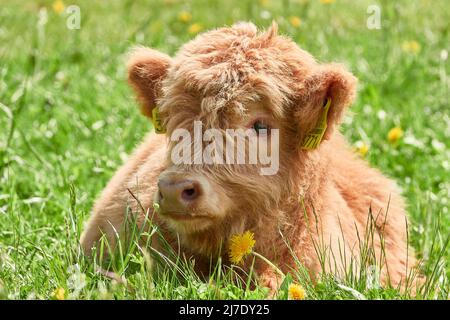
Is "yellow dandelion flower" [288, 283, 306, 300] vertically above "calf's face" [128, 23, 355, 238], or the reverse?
"calf's face" [128, 23, 355, 238]

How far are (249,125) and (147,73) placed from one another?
0.73 m

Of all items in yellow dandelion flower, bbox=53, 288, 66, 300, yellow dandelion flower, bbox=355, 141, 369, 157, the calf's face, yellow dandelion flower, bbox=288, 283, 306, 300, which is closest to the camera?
yellow dandelion flower, bbox=53, 288, 66, 300

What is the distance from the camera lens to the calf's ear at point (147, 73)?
4.72 metres

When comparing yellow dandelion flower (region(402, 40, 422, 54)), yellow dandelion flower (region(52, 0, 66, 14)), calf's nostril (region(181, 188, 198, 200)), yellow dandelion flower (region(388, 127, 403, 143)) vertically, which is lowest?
yellow dandelion flower (region(388, 127, 403, 143))

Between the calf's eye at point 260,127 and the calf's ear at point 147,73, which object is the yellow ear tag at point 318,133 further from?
the calf's ear at point 147,73

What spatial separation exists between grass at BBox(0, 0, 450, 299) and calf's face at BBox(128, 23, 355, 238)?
326mm

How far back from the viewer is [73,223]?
439cm

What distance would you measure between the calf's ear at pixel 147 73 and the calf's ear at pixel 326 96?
78cm

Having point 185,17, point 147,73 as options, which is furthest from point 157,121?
point 185,17

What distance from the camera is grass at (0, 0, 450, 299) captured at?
13.5ft

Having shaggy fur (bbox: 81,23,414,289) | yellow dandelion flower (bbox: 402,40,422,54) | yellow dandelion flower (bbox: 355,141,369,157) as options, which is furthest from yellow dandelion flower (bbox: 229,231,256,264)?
yellow dandelion flower (bbox: 402,40,422,54)

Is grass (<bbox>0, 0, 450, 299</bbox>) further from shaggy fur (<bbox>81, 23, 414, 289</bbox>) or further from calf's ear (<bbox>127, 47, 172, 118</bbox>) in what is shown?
calf's ear (<bbox>127, 47, 172, 118</bbox>)

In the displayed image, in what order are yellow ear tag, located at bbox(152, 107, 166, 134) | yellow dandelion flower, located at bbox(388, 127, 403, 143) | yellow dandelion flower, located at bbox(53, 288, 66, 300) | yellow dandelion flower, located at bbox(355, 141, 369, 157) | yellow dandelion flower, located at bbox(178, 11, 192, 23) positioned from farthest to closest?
yellow dandelion flower, located at bbox(178, 11, 192, 23) → yellow dandelion flower, located at bbox(388, 127, 403, 143) → yellow dandelion flower, located at bbox(355, 141, 369, 157) → yellow ear tag, located at bbox(152, 107, 166, 134) → yellow dandelion flower, located at bbox(53, 288, 66, 300)
